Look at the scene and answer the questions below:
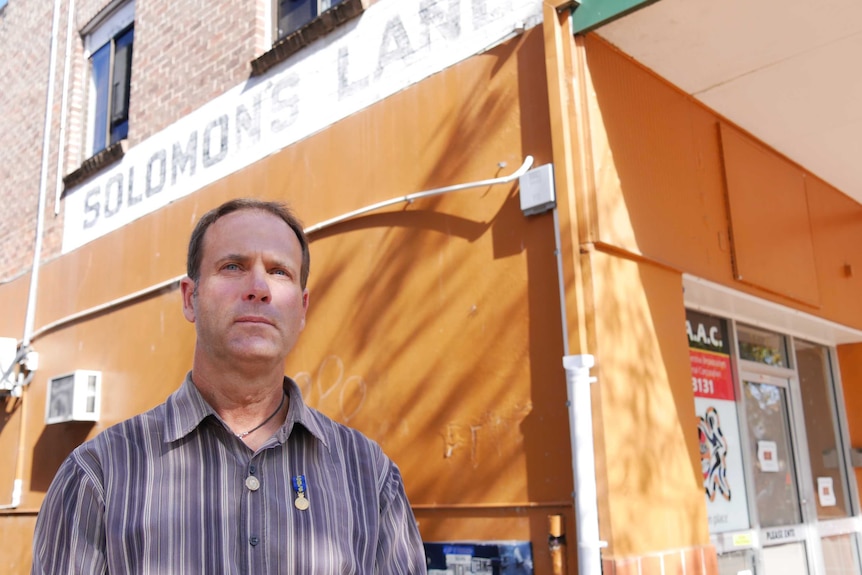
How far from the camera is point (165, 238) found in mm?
6832

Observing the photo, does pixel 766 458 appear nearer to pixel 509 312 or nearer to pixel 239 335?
pixel 509 312

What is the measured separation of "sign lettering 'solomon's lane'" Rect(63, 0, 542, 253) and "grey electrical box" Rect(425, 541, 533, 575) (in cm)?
269

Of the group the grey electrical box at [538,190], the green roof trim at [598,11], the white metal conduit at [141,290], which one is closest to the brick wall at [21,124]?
the white metal conduit at [141,290]

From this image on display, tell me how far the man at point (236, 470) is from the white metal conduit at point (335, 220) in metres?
2.04

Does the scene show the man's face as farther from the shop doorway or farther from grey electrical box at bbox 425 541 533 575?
the shop doorway

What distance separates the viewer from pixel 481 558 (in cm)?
418

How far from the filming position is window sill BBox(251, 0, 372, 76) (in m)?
5.62

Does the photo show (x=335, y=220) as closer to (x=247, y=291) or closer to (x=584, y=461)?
(x=584, y=461)

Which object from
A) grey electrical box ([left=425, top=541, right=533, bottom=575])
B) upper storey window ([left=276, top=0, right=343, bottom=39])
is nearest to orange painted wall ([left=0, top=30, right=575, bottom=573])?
grey electrical box ([left=425, top=541, right=533, bottom=575])

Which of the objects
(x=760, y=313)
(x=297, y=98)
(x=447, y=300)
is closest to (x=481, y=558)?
(x=447, y=300)

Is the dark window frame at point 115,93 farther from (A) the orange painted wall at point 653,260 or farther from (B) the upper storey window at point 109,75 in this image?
(A) the orange painted wall at point 653,260

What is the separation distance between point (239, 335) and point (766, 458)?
491cm

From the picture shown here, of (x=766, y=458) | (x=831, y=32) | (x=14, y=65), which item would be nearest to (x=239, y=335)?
(x=831, y=32)

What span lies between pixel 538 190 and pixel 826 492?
3952 millimetres
